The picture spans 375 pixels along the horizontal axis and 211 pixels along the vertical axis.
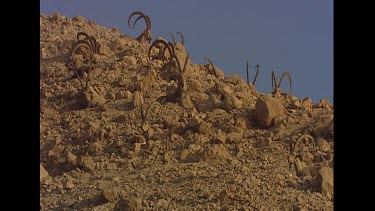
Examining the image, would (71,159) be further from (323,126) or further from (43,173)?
(323,126)

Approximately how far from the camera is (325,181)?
4.36 meters

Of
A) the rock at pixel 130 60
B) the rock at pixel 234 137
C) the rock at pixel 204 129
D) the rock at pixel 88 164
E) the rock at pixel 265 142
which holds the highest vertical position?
the rock at pixel 130 60

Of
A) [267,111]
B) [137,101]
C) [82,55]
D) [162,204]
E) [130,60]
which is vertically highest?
[82,55]

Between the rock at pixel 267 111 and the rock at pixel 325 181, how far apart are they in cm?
136

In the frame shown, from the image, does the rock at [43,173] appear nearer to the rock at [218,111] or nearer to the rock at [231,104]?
the rock at [218,111]

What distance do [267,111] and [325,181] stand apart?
4.83 feet

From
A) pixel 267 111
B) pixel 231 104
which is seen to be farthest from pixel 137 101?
pixel 267 111

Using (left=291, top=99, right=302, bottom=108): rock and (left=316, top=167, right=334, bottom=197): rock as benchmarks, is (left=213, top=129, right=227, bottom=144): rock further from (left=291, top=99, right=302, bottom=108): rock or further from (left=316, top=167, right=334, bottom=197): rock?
(left=291, top=99, right=302, bottom=108): rock

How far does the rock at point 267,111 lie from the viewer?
573cm

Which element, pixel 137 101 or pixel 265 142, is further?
pixel 137 101

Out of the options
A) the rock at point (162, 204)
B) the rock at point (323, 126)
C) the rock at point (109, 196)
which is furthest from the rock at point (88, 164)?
the rock at point (323, 126)
